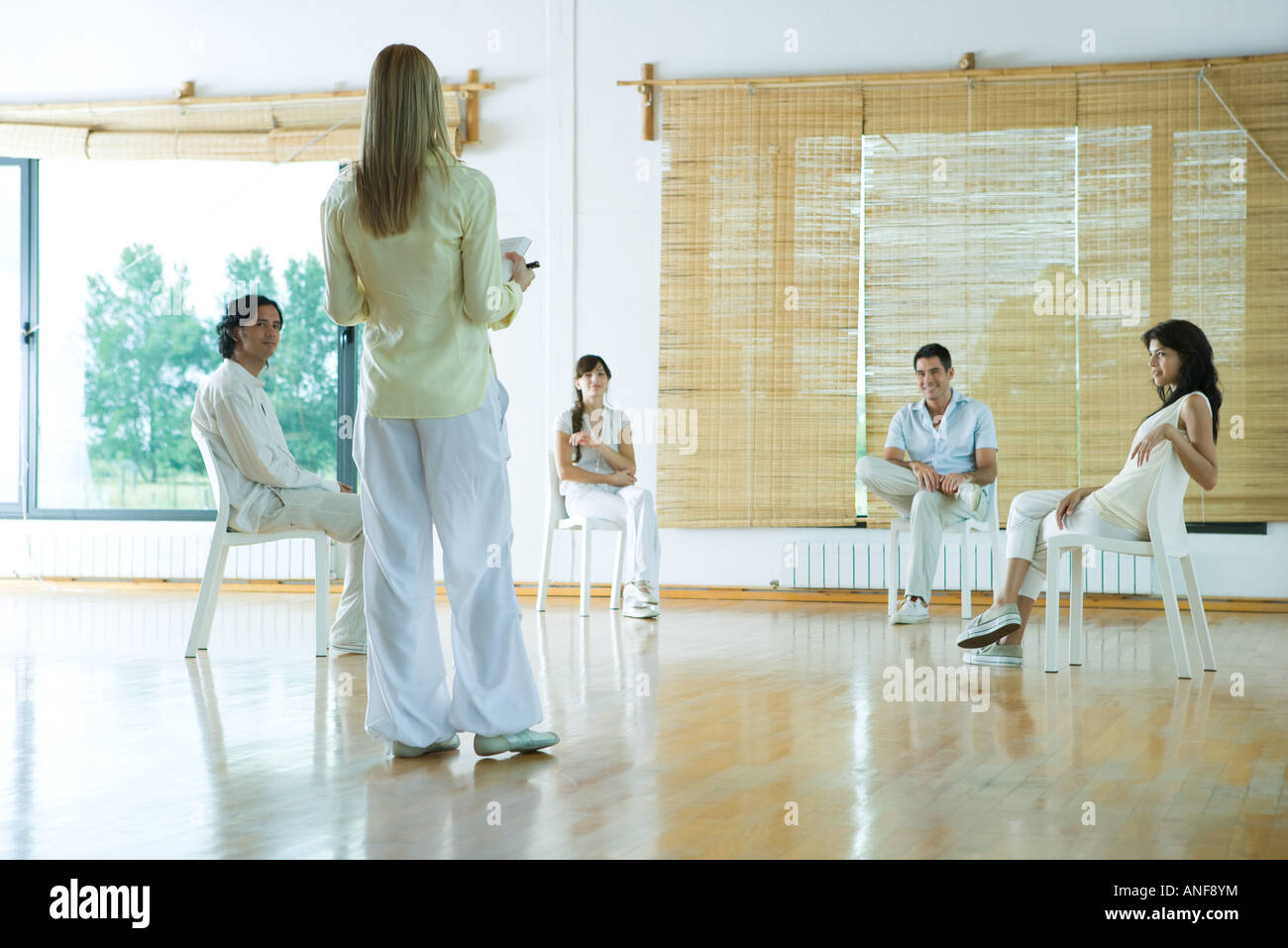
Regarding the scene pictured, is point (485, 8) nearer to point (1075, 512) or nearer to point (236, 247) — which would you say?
point (236, 247)

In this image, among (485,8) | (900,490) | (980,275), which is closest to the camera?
(900,490)

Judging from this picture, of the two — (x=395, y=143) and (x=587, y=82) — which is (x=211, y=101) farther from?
(x=395, y=143)

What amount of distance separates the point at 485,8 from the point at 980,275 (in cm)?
296

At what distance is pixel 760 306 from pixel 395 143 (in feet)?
13.6

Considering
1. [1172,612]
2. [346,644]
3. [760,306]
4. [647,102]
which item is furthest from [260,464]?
[647,102]

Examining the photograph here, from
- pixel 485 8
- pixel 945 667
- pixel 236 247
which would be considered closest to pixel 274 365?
pixel 236 247

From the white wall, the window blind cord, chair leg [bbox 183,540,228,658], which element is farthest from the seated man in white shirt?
the window blind cord

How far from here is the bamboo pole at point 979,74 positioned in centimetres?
593

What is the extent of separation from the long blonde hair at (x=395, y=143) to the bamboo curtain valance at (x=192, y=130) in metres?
4.35

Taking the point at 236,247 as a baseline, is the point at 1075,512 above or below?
below

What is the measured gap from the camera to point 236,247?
6.96m

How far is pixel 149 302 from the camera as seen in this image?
7.00m
